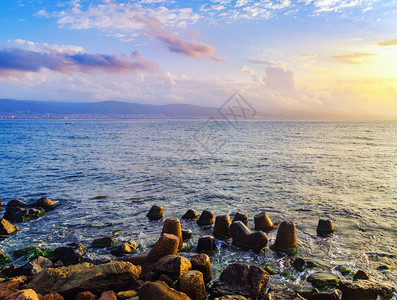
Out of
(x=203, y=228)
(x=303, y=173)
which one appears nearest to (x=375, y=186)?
(x=303, y=173)

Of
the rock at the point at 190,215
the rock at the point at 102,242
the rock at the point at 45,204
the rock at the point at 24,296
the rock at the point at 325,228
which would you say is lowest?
the rock at the point at 45,204

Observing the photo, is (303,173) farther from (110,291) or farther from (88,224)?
(110,291)

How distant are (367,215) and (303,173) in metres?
14.4

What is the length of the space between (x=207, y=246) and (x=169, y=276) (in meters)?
3.89

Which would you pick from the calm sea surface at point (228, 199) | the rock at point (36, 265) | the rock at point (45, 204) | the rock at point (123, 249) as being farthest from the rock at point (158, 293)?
the rock at point (45, 204)

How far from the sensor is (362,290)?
9.27 metres

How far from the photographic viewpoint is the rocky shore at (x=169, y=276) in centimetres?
888

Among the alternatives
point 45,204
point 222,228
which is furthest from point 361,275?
point 45,204

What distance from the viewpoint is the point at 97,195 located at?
2461 centimetres

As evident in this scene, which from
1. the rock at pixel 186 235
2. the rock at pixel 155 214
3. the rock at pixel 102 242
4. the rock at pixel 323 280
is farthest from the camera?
the rock at pixel 155 214

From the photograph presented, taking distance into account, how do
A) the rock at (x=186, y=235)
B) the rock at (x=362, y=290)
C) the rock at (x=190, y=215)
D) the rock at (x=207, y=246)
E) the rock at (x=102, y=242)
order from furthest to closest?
the rock at (x=190, y=215), the rock at (x=186, y=235), the rock at (x=102, y=242), the rock at (x=207, y=246), the rock at (x=362, y=290)

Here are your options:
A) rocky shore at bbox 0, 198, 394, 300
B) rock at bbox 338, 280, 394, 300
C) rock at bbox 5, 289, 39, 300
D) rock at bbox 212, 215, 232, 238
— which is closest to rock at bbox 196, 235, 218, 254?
rocky shore at bbox 0, 198, 394, 300

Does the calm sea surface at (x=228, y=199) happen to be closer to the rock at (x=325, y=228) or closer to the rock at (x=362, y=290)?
the rock at (x=325, y=228)

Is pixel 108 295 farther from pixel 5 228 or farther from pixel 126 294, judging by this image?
pixel 5 228
